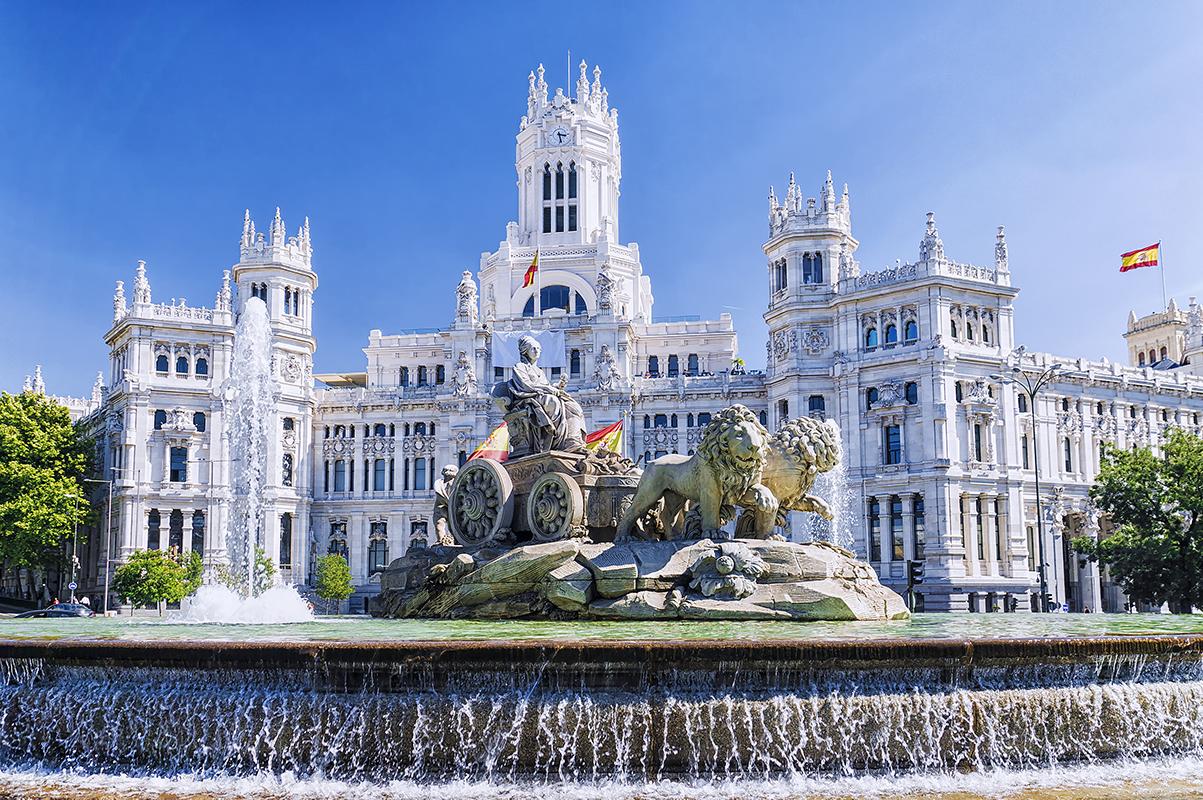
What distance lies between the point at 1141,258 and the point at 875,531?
924 inches

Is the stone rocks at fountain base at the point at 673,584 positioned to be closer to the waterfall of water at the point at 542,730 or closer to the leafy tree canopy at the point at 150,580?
the waterfall of water at the point at 542,730

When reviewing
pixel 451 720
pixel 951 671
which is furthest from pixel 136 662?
pixel 951 671

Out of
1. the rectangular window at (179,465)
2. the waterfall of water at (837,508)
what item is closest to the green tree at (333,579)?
the rectangular window at (179,465)

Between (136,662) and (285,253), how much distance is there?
2920 inches

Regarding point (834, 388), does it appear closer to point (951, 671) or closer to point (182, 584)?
point (182, 584)

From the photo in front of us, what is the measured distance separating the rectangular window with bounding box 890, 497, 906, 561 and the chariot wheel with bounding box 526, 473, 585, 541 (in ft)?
170

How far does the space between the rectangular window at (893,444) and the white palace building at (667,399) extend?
0.12m

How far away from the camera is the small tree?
64.4 metres

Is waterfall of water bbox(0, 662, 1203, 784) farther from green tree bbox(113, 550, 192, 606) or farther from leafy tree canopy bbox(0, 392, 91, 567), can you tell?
leafy tree canopy bbox(0, 392, 91, 567)

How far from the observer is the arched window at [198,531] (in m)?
76.4

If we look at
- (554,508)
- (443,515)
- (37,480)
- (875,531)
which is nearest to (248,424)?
(37,480)

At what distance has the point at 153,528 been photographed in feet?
250

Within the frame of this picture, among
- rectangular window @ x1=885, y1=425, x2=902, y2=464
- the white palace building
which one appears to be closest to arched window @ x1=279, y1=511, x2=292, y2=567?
the white palace building

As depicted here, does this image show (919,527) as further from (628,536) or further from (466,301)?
(628,536)
